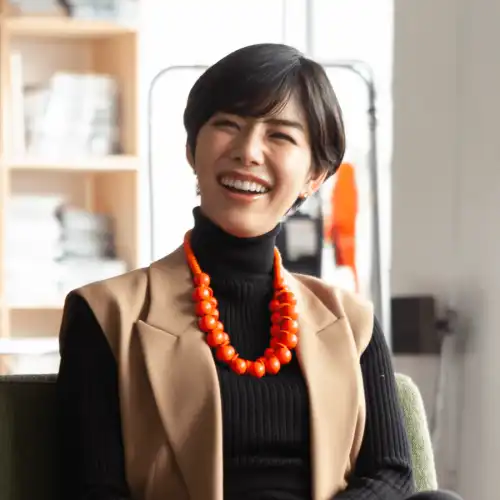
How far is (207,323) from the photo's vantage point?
1364 millimetres

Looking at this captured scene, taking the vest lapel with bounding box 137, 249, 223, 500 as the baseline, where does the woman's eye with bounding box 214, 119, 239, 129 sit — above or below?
above

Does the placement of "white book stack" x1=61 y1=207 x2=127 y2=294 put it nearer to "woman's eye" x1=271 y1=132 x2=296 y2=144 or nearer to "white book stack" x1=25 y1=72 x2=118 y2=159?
"white book stack" x1=25 y1=72 x2=118 y2=159

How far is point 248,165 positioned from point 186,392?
0.97 ft

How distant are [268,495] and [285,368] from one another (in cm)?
16

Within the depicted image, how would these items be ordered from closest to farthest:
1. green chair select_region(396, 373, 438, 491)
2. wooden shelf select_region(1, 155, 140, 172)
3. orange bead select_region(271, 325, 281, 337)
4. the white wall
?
orange bead select_region(271, 325, 281, 337), green chair select_region(396, 373, 438, 491), the white wall, wooden shelf select_region(1, 155, 140, 172)

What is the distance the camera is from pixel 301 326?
142 cm

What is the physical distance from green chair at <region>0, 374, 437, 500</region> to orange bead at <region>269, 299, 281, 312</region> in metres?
0.32

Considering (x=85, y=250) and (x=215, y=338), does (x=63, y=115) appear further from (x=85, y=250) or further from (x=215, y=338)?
(x=215, y=338)

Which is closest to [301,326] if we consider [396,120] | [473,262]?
[473,262]

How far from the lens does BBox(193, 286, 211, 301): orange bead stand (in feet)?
4.53

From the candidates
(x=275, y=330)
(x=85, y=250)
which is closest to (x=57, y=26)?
(x=85, y=250)

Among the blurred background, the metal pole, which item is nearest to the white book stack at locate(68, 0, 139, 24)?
the blurred background

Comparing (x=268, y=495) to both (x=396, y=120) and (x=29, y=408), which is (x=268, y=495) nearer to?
(x=29, y=408)

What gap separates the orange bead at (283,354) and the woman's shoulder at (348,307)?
0.36 ft
